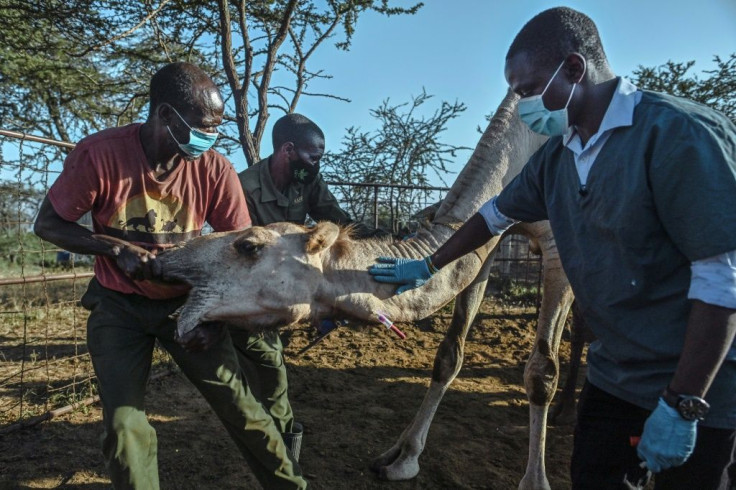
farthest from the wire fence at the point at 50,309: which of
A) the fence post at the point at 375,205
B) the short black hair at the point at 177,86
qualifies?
the short black hair at the point at 177,86

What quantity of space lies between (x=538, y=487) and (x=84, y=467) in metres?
3.08

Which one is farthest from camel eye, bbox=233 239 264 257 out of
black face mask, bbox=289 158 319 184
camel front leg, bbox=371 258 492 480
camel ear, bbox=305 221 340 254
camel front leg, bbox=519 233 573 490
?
camel front leg, bbox=519 233 573 490

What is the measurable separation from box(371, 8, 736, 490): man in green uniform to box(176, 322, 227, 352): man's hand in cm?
159

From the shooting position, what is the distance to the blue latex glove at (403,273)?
107 inches

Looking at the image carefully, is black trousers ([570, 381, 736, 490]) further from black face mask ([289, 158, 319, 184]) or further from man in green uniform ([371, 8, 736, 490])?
black face mask ([289, 158, 319, 184])

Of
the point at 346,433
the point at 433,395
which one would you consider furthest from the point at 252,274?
the point at 346,433

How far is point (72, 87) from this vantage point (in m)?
10.0

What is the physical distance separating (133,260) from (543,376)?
2801 mm

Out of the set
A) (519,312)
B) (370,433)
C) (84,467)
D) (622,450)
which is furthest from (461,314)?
(519,312)

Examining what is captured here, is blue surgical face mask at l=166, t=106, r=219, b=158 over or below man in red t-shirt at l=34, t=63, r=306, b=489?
over

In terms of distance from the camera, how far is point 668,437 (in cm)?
152

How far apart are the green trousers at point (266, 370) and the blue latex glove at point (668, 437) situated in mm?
2369

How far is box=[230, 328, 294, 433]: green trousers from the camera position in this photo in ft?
11.2

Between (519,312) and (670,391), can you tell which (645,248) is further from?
(519,312)
